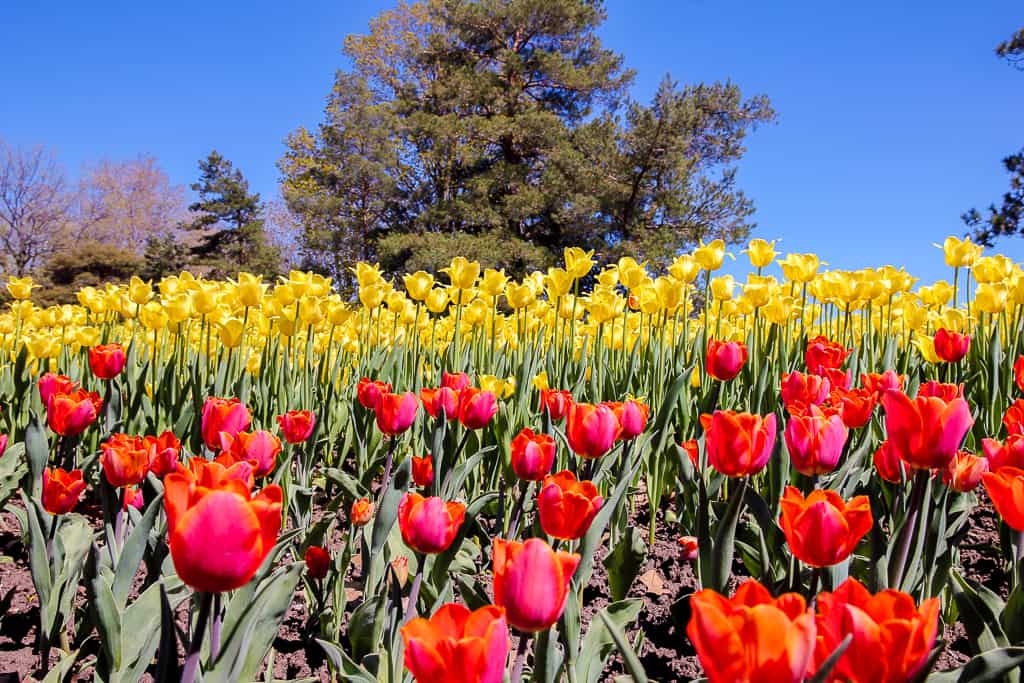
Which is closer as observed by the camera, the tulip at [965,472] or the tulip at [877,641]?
the tulip at [877,641]

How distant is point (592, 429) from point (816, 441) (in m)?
0.39

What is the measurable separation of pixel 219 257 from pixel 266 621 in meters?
31.3

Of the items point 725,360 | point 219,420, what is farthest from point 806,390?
point 219,420

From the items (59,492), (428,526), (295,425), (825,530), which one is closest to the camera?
(825,530)

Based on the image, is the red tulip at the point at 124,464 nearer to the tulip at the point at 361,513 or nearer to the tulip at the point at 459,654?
the tulip at the point at 361,513

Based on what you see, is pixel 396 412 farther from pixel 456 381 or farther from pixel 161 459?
pixel 161 459

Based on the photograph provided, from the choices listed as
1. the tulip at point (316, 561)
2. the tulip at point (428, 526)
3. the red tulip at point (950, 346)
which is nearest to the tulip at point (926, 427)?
the tulip at point (428, 526)

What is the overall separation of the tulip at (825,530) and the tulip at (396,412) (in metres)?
0.97


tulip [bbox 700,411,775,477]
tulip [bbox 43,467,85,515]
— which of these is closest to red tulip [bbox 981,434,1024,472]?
tulip [bbox 700,411,775,477]

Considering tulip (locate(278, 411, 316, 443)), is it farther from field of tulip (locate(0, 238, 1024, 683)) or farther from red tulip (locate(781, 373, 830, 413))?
red tulip (locate(781, 373, 830, 413))

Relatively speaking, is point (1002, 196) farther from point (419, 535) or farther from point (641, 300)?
point (419, 535)

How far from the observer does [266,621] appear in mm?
973

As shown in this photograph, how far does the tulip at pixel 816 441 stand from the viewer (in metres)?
1.16

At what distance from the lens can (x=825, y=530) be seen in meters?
0.83
